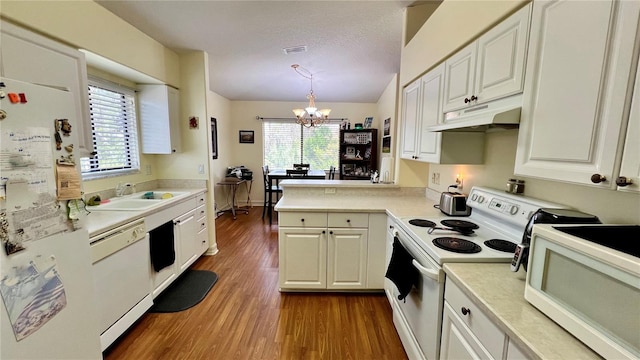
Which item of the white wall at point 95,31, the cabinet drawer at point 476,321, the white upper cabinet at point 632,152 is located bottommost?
the cabinet drawer at point 476,321

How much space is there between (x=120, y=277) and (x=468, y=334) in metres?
2.19

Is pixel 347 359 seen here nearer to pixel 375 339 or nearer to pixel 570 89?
pixel 375 339

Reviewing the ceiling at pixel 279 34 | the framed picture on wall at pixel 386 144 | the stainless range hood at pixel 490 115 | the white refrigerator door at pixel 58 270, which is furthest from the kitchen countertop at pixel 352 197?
the framed picture on wall at pixel 386 144

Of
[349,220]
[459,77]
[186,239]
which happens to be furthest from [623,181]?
[186,239]

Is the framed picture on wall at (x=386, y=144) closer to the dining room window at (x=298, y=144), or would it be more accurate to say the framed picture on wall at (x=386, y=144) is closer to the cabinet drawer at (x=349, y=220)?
the dining room window at (x=298, y=144)

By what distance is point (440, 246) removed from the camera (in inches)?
52.3

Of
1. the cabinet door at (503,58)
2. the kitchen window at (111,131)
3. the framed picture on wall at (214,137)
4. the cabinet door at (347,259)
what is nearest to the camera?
the cabinet door at (503,58)

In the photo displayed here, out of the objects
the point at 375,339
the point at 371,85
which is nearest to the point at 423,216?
the point at 375,339

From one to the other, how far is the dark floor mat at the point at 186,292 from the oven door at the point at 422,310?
1822mm

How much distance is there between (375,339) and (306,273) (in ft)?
2.56

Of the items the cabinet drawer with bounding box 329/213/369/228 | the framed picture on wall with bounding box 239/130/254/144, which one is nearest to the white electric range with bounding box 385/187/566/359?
the cabinet drawer with bounding box 329/213/369/228

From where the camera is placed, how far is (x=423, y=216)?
76.5 inches

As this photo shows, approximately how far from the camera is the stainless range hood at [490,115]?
1124mm

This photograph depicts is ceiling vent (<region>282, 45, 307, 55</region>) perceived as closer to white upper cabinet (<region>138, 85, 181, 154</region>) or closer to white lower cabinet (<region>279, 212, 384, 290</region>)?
white upper cabinet (<region>138, 85, 181, 154</region>)
